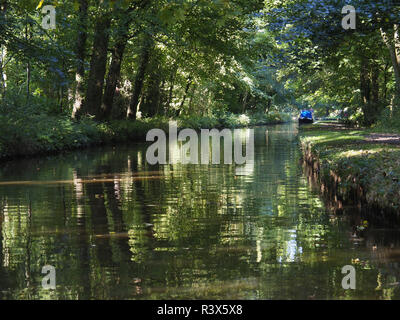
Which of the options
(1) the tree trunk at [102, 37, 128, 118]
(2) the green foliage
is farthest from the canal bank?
(1) the tree trunk at [102, 37, 128, 118]

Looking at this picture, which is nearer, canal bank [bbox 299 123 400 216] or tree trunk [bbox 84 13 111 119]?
Result: canal bank [bbox 299 123 400 216]

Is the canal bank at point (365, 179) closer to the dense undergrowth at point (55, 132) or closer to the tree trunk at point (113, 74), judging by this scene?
the dense undergrowth at point (55, 132)

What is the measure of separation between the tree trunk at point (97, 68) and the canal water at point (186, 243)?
16093 mm

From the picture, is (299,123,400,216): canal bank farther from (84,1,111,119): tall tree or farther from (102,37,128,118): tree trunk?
(102,37,128,118): tree trunk

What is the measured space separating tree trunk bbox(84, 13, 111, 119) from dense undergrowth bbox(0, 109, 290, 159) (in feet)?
3.28

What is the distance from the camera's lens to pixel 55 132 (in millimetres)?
23859

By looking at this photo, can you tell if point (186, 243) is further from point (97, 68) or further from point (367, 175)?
point (97, 68)

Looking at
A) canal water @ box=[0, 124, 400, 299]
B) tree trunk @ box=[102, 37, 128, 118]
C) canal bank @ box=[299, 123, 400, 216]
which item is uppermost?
tree trunk @ box=[102, 37, 128, 118]

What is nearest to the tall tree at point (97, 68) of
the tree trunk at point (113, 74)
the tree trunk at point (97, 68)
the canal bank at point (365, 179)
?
the tree trunk at point (97, 68)

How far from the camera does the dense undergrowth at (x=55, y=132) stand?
20094 mm

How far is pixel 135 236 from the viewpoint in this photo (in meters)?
7.73

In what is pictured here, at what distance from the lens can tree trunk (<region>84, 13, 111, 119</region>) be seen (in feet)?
92.8

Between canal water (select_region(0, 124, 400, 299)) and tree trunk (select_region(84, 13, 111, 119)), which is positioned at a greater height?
tree trunk (select_region(84, 13, 111, 119))

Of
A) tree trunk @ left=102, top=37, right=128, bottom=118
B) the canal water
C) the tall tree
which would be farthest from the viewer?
tree trunk @ left=102, top=37, right=128, bottom=118
